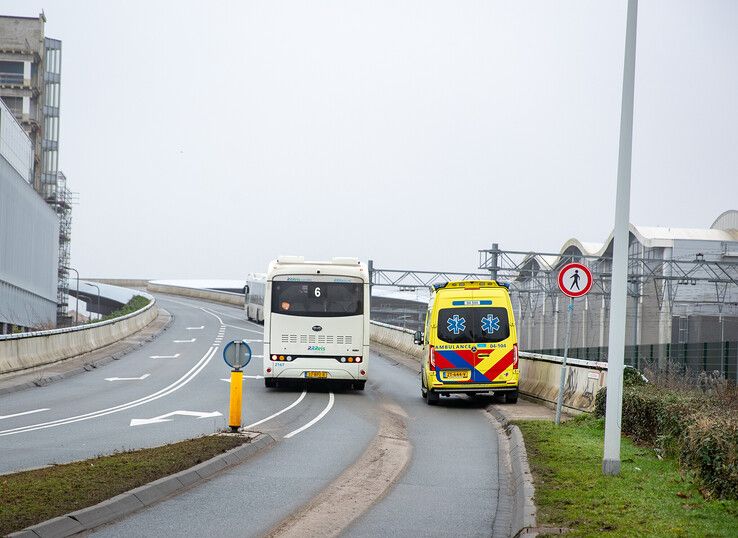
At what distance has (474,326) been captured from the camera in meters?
24.3

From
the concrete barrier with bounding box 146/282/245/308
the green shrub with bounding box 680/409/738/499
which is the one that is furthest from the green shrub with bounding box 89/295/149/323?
the green shrub with bounding box 680/409/738/499

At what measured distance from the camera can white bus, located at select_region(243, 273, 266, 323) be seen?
67.1 meters

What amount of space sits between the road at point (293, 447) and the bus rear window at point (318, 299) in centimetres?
224

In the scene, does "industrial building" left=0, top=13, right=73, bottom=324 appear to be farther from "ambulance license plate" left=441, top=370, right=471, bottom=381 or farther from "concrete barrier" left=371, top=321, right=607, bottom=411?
"ambulance license plate" left=441, top=370, right=471, bottom=381

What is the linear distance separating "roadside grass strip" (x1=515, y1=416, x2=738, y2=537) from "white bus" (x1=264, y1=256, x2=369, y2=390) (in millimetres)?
12762

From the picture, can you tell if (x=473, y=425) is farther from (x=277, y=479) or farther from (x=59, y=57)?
(x=59, y=57)

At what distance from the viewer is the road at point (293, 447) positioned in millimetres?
10328

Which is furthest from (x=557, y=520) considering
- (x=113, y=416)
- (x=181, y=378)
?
(x=181, y=378)

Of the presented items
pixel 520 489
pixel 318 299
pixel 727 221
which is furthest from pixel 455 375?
pixel 727 221

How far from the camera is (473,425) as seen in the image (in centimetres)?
2105

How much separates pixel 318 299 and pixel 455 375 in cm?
548

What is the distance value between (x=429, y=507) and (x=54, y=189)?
9539 cm

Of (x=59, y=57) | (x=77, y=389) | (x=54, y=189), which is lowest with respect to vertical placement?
(x=77, y=389)

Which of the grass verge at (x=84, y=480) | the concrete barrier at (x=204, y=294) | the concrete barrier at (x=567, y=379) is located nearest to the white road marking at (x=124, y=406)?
the grass verge at (x=84, y=480)
